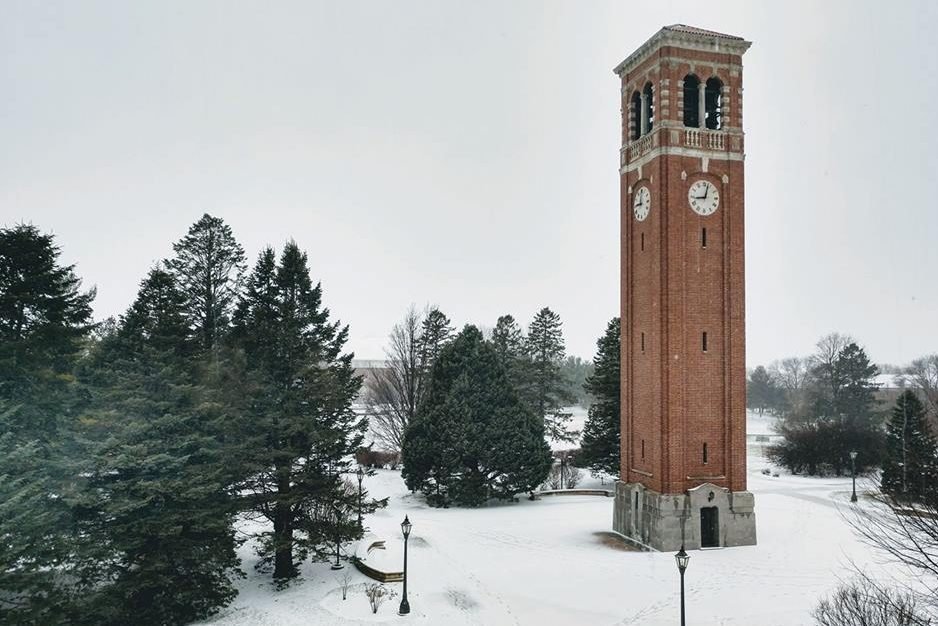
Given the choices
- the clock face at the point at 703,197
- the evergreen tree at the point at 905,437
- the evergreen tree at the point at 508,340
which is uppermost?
the clock face at the point at 703,197

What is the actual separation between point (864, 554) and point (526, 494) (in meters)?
19.1

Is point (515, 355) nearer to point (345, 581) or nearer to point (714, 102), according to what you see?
point (714, 102)

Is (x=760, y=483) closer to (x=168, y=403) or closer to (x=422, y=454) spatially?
(x=422, y=454)

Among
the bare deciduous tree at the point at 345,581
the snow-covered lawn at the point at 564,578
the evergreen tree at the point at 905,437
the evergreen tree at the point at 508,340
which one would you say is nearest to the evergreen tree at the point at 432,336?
the evergreen tree at the point at 508,340

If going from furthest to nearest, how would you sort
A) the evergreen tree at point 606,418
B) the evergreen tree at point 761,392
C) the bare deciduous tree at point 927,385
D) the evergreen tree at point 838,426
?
the evergreen tree at point 761,392 < the evergreen tree at point 838,426 < the evergreen tree at point 606,418 < the bare deciduous tree at point 927,385

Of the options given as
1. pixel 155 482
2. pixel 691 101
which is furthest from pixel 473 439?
pixel 691 101

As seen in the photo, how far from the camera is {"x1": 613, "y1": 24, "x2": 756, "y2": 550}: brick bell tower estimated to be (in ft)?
86.5

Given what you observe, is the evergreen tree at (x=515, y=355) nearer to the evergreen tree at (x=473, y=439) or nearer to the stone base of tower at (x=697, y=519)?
the evergreen tree at (x=473, y=439)

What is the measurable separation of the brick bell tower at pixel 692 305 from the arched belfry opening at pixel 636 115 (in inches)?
53.4

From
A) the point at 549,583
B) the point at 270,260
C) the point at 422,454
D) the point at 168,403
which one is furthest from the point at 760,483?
the point at 168,403

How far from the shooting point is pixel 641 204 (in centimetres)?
2881

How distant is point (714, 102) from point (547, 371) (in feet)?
100

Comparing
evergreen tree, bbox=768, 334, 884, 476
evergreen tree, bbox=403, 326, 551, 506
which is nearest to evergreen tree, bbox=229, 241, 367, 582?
evergreen tree, bbox=403, 326, 551, 506

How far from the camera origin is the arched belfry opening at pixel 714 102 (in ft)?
91.9
